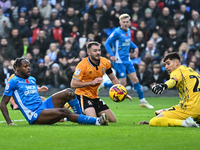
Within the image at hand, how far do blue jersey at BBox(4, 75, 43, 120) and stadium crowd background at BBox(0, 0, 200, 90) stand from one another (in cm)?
943

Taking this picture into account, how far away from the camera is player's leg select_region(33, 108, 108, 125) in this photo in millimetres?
6700

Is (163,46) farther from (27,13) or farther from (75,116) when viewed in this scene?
(75,116)

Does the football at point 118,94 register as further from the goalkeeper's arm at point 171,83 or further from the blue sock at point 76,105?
the goalkeeper's arm at point 171,83

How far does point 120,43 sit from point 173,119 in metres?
5.86

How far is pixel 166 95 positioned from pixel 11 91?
10.8m

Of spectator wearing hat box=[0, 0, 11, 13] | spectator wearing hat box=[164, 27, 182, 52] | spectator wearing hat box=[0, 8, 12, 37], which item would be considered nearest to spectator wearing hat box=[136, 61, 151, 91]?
spectator wearing hat box=[164, 27, 182, 52]

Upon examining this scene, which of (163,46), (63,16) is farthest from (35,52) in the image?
(163,46)

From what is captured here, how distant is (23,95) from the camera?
690 cm

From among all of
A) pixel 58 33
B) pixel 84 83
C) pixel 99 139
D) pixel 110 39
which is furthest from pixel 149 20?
pixel 99 139

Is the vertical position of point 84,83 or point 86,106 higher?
point 84,83

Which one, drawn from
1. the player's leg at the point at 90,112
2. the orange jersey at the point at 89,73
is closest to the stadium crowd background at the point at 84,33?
the orange jersey at the point at 89,73

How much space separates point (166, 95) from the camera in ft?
54.6

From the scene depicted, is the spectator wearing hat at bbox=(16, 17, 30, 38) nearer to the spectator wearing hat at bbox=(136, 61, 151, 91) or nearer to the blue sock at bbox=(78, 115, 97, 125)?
the spectator wearing hat at bbox=(136, 61, 151, 91)

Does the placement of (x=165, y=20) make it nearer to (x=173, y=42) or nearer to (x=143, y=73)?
(x=173, y=42)
